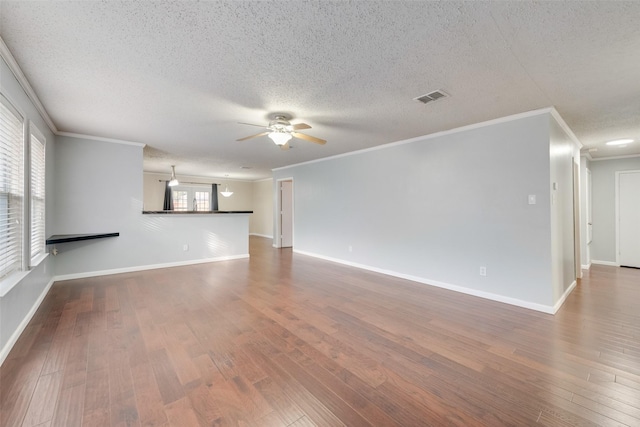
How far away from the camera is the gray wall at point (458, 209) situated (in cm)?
320

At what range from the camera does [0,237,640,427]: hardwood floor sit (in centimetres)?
161

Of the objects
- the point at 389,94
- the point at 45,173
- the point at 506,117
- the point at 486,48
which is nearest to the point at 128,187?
the point at 45,173

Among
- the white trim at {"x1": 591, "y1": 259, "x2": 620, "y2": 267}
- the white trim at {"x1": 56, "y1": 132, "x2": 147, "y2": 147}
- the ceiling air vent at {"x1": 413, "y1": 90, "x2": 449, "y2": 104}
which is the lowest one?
the white trim at {"x1": 591, "y1": 259, "x2": 620, "y2": 267}

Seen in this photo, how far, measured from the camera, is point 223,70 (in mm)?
2252

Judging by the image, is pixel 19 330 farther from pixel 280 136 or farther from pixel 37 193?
pixel 280 136

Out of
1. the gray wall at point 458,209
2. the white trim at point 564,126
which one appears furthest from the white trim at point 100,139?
the white trim at point 564,126

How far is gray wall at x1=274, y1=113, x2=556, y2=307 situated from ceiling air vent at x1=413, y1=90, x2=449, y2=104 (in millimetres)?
1280

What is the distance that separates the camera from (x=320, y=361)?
2.13 metres

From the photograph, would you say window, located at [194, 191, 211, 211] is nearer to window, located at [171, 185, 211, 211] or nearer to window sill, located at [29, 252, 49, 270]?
window, located at [171, 185, 211, 211]

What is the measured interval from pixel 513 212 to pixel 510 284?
923 mm

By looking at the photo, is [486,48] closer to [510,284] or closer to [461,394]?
[461,394]

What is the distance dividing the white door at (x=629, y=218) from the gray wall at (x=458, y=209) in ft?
14.3

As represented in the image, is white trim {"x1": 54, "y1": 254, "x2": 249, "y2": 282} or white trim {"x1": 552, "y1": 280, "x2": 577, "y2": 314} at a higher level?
white trim {"x1": 54, "y1": 254, "x2": 249, "y2": 282}

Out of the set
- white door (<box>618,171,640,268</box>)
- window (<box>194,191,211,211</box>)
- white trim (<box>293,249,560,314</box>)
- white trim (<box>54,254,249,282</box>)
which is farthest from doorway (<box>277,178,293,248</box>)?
white door (<box>618,171,640,268</box>)
